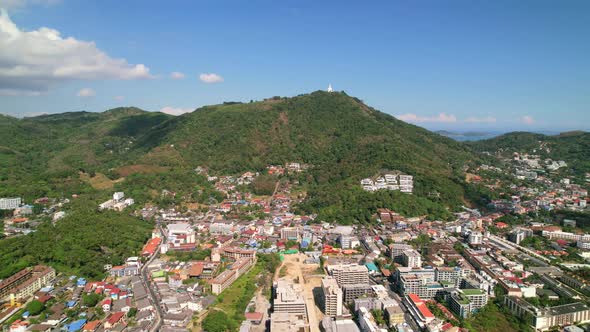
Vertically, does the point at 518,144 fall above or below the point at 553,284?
above

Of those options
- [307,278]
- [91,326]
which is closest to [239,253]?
[307,278]

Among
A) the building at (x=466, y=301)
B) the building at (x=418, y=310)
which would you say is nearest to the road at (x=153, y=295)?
the building at (x=418, y=310)

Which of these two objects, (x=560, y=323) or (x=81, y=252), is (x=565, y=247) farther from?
(x=81, y=252)

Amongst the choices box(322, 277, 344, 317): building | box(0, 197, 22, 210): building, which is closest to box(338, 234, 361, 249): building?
box(322, 277, 344, 317): building

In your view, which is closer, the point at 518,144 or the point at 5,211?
the point at 5,211

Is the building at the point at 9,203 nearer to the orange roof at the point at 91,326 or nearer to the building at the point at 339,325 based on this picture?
the orange roof at the point at 91,326

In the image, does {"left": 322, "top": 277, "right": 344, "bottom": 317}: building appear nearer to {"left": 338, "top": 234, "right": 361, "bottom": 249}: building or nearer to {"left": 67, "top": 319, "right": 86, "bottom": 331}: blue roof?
{"left": 338, "top": 234, "right": 361, "bottom": 249}: building

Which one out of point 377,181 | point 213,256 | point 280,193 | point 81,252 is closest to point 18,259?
point 81,252
